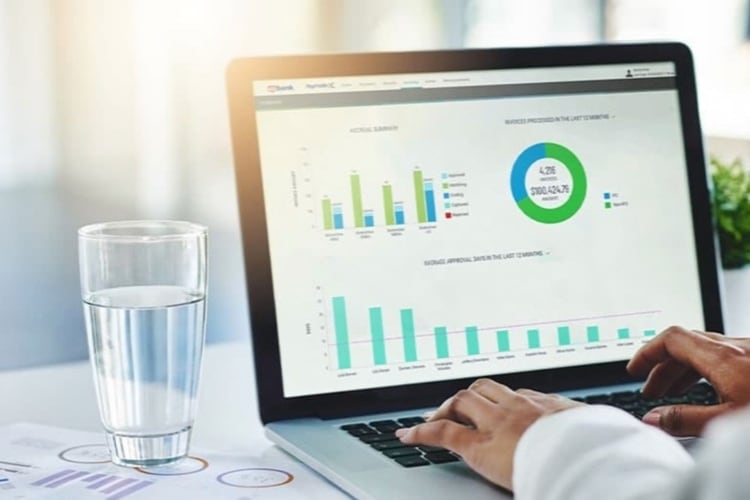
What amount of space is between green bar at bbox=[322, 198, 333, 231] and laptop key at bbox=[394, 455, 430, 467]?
0.23 m

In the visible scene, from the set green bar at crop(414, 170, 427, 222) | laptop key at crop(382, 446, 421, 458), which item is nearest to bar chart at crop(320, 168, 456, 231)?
green bar at crop(414, 170, 427, 222)

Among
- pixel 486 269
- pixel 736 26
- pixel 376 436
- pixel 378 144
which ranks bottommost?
pixel 376 436

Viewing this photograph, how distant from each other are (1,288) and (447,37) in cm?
94

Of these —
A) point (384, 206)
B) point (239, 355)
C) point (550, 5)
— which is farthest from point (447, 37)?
point (384, 206)

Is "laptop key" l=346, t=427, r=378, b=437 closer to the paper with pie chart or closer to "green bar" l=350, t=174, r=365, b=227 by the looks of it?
the paper with pie chart

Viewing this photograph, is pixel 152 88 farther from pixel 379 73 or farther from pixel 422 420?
pixel 422 420

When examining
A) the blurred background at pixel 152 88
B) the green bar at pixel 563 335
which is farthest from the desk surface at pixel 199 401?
the blurred background at pixel 152 88

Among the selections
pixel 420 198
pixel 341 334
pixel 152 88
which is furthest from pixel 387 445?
pixel 152 88

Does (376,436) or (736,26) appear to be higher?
(736,26)

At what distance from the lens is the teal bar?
3.42ft

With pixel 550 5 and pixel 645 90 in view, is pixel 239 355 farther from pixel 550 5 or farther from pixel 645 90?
pixel 550 5

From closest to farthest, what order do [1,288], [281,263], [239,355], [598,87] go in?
[281,263]
[598,87]
[239,355]
[1,288]

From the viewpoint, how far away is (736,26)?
2.17m

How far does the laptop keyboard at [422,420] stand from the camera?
84cm
